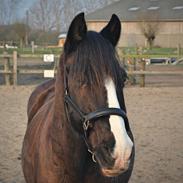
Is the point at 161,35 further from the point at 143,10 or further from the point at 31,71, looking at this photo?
the point at 31,71

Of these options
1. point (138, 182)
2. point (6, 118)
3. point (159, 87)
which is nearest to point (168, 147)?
point (138, 182)

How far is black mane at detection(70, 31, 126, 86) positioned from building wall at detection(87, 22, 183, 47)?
47.3 metres

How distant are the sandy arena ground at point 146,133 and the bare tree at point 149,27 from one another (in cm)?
3619

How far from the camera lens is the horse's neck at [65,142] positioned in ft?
7.37

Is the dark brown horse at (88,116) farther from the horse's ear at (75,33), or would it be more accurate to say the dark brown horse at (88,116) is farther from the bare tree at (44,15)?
the bare tree at (44,15)

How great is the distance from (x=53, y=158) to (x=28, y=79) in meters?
14.1

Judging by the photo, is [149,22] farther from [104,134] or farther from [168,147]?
[104,134]

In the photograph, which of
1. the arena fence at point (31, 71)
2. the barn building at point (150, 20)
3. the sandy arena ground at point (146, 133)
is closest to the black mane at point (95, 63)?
the sandy arena ground at point (146, 133)

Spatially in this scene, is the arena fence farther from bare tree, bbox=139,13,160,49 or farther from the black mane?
bare tree, bbox=139,13,160,49

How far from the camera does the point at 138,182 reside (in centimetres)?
473

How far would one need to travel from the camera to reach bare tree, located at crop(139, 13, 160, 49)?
47.9 m

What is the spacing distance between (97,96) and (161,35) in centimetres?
4870

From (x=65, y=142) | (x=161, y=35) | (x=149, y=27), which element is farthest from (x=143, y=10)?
(x=65, y=142)

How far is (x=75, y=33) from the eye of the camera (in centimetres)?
209
